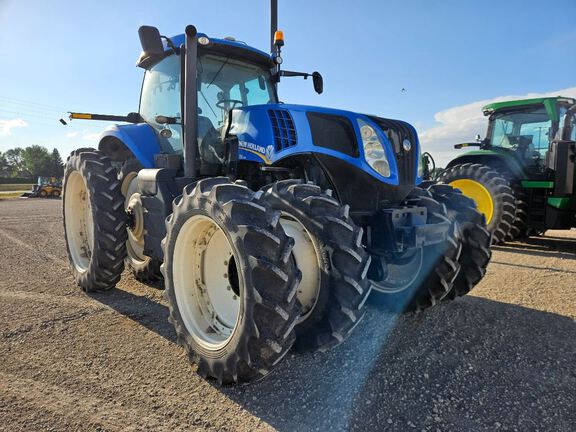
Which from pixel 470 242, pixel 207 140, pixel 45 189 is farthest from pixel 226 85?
pixel 45 189

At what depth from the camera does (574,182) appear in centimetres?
717

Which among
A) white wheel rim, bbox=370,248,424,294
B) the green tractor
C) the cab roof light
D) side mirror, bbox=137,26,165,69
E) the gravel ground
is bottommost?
the gravel ground

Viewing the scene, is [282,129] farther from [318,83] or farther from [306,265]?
[318,83]

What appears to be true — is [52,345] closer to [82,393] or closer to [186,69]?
[82,393]

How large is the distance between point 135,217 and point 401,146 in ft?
9.50

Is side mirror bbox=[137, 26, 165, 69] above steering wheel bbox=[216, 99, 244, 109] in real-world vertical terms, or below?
above

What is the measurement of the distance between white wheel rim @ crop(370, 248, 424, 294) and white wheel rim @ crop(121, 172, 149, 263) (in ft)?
8.39

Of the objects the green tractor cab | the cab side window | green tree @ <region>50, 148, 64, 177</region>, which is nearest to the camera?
the cab side window

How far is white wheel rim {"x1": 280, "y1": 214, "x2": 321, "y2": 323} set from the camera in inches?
107

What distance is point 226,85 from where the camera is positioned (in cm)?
413

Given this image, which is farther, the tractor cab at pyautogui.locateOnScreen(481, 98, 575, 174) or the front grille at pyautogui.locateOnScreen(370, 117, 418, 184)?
the tractor cab at pyautogui.locateOnScreen(481, 98, 575, 174)

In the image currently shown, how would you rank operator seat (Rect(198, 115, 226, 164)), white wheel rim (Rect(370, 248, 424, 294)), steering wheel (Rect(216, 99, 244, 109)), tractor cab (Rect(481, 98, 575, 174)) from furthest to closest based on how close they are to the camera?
1. tractor cab (Rect(481, 98, 575, 174))
2. steering wheel (Rect(216, 99, 244, 109))
3. operator seat (Rect(198, 115, 226, 164))
4. white wheel rim (Rect(370, 248, 424, 294))

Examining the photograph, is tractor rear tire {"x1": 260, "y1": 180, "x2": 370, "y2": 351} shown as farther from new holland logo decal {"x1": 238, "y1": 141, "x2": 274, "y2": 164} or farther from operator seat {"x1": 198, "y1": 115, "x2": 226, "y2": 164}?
operator seat {"x1": 198, "y1": 115, "x2": 226, "y2": 164}

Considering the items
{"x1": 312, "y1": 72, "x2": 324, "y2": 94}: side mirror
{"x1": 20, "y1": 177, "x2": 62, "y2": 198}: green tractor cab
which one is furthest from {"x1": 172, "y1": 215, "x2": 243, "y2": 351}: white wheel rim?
{"x1": 20, "y1": 177, "x2": 62, "y2": 198}: green tractor cab
